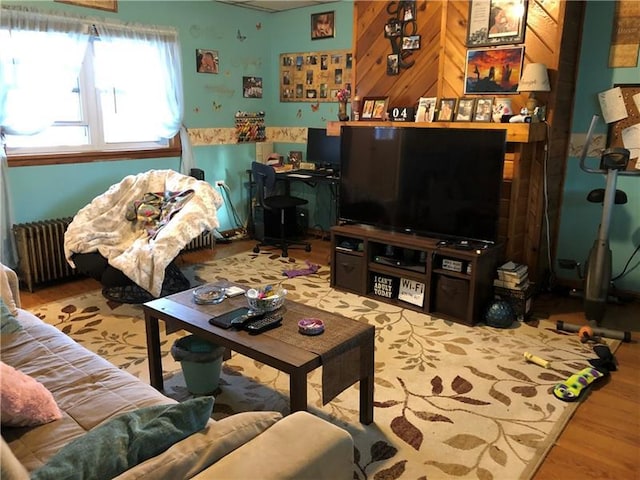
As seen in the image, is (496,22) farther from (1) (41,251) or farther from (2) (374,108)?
(1) (41,251)

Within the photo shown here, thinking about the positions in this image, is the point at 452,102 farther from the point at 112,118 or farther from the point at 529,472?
the point at 112,118

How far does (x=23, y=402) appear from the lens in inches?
59.6

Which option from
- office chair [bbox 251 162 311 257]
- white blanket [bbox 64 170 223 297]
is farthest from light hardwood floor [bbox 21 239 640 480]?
office chair [bbox 251 162 311 257]

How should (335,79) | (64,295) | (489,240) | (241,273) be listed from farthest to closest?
(335,79)
(241,273)
(64,295)
(489,240)

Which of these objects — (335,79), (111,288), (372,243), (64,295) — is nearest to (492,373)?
(372,243)

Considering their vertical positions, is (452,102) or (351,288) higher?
(452,102)

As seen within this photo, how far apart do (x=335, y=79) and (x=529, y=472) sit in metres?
4.30

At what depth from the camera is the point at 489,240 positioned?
340 centimetres

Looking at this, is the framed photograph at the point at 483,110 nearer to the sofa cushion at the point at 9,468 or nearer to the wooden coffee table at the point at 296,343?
the wooden coffee table at the point at 296,343

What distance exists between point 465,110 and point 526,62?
49 centimetres

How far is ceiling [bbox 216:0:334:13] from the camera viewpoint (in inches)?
208

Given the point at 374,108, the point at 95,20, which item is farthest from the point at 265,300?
the point at 95,20

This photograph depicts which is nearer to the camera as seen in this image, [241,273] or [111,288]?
[111,288]

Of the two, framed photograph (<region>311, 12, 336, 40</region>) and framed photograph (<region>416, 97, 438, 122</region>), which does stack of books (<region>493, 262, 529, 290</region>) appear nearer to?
framed photograph (<region>416, 97, 438, 122</region>)
